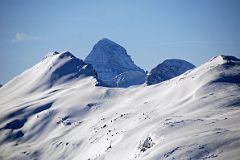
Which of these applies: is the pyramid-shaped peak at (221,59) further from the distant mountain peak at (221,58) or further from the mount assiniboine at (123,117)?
the mount assiniboine at (123,117)

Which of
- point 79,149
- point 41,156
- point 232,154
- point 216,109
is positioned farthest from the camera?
point 41,156

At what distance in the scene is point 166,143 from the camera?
57.3 meters

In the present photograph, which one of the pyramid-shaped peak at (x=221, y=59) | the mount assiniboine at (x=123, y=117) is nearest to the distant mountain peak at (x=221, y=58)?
the pyramid-shaped peak at (x=221, y=59)

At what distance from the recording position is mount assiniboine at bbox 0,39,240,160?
56.9 meters

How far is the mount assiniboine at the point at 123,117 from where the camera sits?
56.9 m

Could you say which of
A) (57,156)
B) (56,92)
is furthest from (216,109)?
(56,92)

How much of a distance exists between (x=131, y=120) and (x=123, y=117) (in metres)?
6.24

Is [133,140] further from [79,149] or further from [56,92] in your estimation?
[56,92]

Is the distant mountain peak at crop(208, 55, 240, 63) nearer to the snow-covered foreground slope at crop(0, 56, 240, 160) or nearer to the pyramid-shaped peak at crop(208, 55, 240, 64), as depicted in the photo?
the pyramid-shaped peak at crop(208, 55, 240, 64)

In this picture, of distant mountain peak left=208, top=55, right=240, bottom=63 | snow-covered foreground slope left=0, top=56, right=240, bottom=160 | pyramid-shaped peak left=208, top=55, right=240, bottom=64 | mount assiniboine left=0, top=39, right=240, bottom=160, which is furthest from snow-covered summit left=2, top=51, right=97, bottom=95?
pyramid-shaped peak left=208, top=55, right=240, bottom=64

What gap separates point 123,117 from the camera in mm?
94625

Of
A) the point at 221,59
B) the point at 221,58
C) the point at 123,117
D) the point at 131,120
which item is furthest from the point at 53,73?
the point at 131,120

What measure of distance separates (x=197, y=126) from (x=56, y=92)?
83864 mm

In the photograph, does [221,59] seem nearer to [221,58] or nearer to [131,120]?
[221,58]
